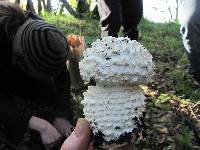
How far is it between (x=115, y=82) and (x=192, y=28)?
2.16m

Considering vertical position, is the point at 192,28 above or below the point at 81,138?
below

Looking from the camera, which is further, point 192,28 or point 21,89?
point 192,28

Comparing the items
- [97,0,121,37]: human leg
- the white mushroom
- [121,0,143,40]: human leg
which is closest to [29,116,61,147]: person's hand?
[97,0,121,37]: human leg

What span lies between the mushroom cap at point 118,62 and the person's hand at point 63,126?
5.46ft

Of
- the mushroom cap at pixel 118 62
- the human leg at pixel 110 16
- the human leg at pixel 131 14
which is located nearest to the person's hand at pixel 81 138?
the mushroom cap at pixel 118 62

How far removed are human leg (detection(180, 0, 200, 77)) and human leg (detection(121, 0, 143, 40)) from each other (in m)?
0.83

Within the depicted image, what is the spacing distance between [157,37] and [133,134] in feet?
18.3

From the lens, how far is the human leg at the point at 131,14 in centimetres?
459

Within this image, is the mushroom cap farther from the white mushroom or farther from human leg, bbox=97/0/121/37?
human leg, bbox=97/0/121/37

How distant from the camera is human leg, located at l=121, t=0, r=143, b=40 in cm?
459

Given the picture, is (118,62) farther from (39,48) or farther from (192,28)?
(192,28)

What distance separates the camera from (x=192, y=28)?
374 cm

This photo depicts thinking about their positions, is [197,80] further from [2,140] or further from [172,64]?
[2,140]

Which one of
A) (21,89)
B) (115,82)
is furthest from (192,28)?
(115,82)
